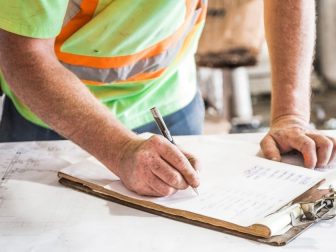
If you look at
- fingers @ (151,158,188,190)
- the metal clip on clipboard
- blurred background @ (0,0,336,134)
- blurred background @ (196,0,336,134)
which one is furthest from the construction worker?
blurred background @ (196,0,336,134)

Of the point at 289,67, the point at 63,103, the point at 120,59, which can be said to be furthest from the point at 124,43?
the point at 289,67

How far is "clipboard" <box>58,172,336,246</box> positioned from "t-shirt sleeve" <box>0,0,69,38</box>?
280mm

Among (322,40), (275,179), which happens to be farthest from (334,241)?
(322,40)

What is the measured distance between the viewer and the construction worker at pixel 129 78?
3.29 ft

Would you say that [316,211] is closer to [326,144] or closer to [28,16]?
[326,144]

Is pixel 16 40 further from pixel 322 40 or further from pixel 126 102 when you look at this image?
pixel 322 40

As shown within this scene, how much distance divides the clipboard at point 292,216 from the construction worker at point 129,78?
3cm

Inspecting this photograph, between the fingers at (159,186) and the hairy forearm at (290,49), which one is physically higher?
the hairy forearm at (290,49)

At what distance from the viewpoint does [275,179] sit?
0.99 metres

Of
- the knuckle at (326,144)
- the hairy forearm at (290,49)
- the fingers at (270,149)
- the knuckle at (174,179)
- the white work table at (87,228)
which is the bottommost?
the white work table at (87,228)

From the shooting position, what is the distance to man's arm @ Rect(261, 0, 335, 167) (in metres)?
1.15

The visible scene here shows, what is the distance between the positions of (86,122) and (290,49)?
485 mm

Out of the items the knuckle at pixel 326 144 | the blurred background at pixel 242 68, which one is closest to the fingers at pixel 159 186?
the knuckle at pixel 326 144

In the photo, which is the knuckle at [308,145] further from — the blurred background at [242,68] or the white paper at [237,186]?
the blurred background at [242,68]
